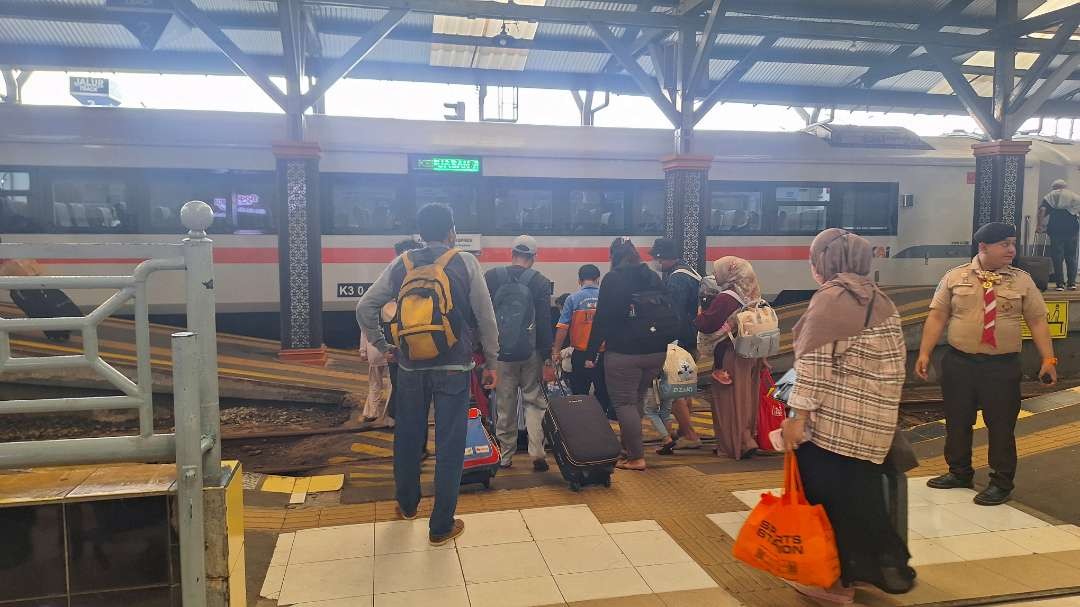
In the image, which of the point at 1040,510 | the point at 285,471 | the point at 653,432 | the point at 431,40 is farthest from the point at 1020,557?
the point at 431,40

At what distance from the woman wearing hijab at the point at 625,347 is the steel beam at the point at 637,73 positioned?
245 inches

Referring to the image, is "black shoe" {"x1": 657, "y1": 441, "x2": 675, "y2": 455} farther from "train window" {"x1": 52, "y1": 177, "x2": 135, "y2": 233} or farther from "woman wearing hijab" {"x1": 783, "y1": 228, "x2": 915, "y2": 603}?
"train window" {"x1": 52, "y1": 177, "x2": 135, "y2": 233}

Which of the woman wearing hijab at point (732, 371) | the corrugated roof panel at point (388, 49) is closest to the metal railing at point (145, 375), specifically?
the woman wearing hijab at point (732, 371)

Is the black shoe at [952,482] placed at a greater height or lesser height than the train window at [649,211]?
lesser

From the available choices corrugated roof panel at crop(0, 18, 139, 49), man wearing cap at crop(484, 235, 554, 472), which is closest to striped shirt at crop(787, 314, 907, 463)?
man wearing cap at crop(484, 235, 554, 472)

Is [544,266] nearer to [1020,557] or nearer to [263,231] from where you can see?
[263,231]

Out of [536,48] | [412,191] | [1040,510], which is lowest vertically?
[1040,510]

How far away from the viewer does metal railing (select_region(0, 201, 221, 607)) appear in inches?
89.3

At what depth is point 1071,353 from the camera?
31.0 feet

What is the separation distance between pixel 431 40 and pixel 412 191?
3649 mm

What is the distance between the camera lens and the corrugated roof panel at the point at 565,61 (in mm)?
14008

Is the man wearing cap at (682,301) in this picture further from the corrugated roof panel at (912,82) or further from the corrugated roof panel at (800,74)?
the corrugated roof panel at (912,82)

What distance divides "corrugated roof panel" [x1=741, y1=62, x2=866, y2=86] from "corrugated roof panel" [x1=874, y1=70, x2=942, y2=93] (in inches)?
55.4

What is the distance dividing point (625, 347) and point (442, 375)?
170 cm
